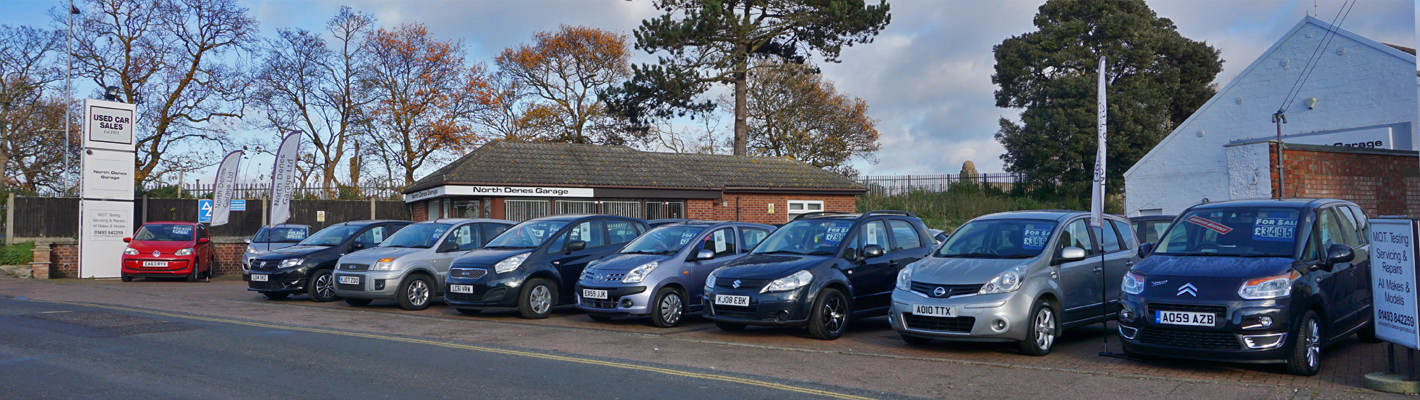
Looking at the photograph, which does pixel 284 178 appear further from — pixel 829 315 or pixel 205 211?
pixel 829 315

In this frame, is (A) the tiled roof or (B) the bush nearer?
(B) the bush

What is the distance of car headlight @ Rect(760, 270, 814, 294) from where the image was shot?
372 inches

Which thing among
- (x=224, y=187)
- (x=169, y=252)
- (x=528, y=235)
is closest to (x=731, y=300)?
(x=528, y=235)

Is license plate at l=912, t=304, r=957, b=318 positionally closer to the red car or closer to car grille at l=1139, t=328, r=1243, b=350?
car grille at l=1139, t=328, r=1243, b=350

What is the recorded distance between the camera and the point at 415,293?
1382 cm

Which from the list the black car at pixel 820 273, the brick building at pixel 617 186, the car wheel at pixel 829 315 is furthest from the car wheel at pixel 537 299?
the brick building at pixel 617 186

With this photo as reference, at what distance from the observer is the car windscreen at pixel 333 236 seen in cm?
1590

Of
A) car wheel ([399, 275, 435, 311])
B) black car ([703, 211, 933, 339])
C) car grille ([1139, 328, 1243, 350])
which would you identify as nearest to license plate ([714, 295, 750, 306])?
black car ([703, 211, 933, 339])

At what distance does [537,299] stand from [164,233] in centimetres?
1341

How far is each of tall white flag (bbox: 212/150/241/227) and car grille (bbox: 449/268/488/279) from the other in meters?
12.6

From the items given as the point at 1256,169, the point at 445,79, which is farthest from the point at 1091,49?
the point at 445,79

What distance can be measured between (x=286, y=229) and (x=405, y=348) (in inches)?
519

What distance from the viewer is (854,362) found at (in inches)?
324

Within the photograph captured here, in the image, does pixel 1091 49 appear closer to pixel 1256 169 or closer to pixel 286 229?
pixel 1256 169
